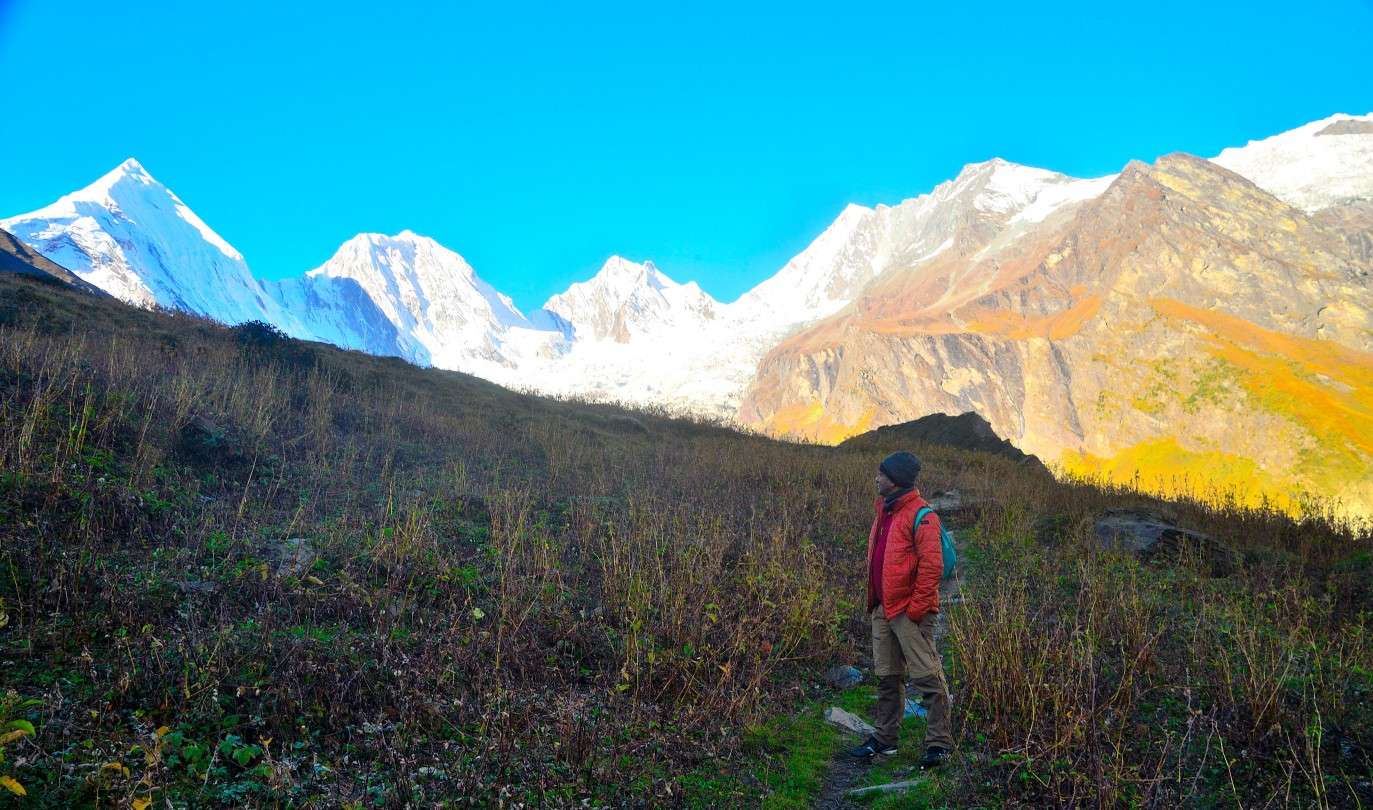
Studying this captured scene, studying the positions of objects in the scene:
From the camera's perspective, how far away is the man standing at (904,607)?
4.52 meters

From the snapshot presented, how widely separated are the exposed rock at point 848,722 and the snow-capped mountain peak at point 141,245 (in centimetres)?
11891

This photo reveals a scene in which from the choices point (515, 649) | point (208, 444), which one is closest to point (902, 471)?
point (515, 649)

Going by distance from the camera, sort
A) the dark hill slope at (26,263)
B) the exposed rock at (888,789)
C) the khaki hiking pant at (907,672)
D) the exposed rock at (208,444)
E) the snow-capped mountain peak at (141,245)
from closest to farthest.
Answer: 1. the exposed rock at (888,789)
2. the khaki hiking pant at (907,672)
3. the exposed rock at (208,444)
4. the dark hill slope at (26,263)
5. the snow-capped mountain peak at (141,245)

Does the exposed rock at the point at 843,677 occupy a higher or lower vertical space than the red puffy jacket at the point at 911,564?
lower

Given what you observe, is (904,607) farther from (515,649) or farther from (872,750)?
(515,649)

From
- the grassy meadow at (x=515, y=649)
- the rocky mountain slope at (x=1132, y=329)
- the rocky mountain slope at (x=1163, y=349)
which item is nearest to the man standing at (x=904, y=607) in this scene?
the grassy meadow at (x=515, y=649)

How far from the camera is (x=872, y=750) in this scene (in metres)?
4.68

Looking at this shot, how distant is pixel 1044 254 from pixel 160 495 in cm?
10698

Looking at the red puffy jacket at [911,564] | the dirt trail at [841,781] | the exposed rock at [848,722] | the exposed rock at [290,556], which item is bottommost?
the dirt trail at [841,781]

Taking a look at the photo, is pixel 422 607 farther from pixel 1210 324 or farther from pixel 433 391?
pixel 1210 324

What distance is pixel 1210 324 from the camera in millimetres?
66625

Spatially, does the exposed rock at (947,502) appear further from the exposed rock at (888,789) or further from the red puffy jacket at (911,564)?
the exposed rock at (888,789)

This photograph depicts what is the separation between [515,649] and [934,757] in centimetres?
307

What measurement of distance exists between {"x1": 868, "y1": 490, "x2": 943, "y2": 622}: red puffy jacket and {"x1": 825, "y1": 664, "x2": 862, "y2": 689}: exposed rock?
1739 mm
